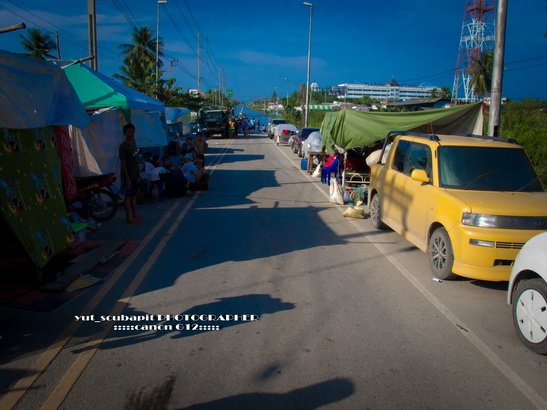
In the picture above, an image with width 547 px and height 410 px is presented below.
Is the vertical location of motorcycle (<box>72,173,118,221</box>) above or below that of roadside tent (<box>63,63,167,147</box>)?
below

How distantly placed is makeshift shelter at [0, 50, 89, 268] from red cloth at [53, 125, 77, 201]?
1569mm

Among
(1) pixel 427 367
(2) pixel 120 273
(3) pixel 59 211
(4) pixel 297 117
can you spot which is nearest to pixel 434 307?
(1) pixel 427 367

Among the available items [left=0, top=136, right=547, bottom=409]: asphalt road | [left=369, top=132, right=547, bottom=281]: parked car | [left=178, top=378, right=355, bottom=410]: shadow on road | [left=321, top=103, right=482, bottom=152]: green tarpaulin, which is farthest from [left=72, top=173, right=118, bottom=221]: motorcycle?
[left=178, top=378, right=355, bottom=410]: shadow on road

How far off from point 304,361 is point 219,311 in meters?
1.35

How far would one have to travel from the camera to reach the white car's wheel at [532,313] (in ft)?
13.0

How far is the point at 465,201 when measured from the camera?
5.58 meters

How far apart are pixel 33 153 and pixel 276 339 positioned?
440 centimetres

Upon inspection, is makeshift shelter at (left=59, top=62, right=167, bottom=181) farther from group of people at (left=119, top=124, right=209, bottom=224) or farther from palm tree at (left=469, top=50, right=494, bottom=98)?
palm tree at (left=469, top=50, right=494, bottom=98)

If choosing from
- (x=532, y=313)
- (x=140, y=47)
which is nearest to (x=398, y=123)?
(x=532, y=313)

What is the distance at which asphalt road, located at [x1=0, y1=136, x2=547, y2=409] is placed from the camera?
339 centimetres

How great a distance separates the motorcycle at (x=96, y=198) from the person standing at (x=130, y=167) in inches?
19.9

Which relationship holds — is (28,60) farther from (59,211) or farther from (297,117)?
(297,117)

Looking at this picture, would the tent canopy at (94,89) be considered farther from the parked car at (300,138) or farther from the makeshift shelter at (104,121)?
the parked car at (300,138)

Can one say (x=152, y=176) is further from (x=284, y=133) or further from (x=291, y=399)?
(x=284, y=133)
